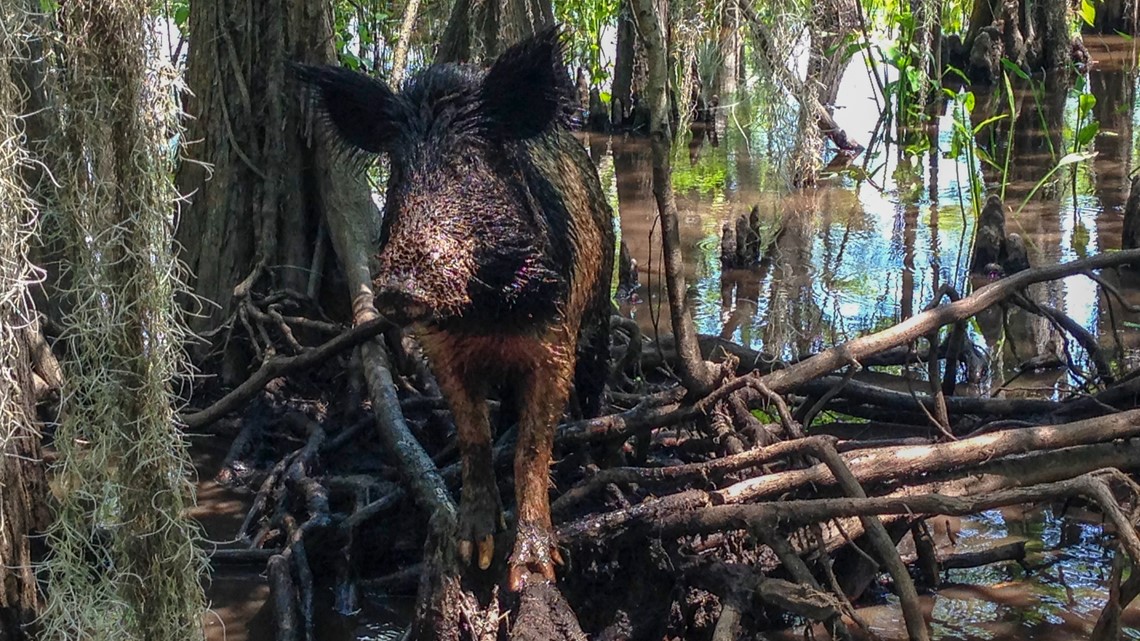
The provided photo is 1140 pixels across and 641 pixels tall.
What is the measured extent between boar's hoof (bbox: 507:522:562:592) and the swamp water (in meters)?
0.87

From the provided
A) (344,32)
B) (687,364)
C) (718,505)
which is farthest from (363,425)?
(344,32)

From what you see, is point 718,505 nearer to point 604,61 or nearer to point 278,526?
point 278,526

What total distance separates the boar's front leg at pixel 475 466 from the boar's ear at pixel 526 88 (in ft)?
2.72

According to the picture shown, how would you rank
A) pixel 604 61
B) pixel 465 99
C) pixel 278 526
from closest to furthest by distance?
pixel 465 99, pixel 278 526, pixel 604 61

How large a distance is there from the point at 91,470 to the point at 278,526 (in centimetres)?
173

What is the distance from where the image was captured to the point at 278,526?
5.03 m

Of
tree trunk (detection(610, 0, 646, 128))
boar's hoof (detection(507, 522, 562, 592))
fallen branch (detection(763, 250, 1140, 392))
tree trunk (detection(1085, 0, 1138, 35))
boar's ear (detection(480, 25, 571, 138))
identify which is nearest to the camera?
boar's ear (detection(480, 25, 571, 138))

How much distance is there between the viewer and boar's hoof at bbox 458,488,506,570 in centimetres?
408

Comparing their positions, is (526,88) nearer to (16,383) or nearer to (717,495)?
(717,495)

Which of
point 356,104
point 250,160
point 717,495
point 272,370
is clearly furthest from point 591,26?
point 717,495

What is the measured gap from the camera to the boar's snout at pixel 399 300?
334cm

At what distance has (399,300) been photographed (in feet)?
11.0

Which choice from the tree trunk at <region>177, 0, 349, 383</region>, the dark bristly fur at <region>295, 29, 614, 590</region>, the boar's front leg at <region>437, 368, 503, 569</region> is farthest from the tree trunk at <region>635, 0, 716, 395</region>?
Result: the tree trunk at <region>177, 0, 349, 383</region>

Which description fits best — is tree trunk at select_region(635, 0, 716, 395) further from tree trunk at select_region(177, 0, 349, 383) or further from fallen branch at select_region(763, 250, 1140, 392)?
tree trunk at select_region(177, 0, 349, 383)
